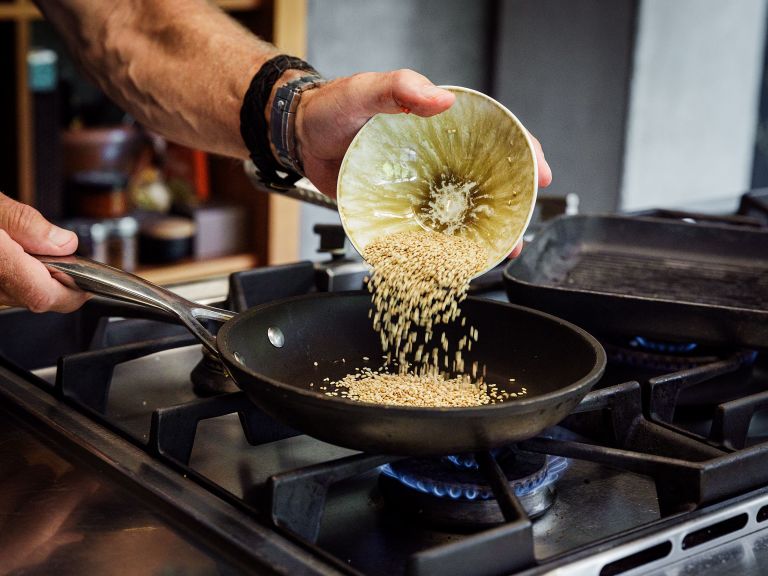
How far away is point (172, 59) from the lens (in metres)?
1.22

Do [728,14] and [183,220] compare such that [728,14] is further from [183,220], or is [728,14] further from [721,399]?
[721,399]

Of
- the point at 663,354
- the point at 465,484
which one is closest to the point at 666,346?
the point at 663,354

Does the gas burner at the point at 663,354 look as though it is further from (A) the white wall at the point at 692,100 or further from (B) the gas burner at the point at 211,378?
(A) the white wall at the point at 692,100

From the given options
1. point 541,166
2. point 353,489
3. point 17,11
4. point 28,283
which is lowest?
point 353,489

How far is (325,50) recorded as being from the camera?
8.32 ft

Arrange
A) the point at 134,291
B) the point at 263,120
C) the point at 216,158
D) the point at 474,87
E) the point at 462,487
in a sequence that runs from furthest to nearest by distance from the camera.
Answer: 1. the point at 474,87
2. the point at 216,158
3. the point at 263,120
4. the point at 134,291
5. the point at 462,487

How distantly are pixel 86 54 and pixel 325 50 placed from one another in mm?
1278

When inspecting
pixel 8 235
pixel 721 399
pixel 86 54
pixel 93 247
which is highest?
pixel 86 54

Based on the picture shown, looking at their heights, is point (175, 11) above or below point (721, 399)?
above

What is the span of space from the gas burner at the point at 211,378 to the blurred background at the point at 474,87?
107cm

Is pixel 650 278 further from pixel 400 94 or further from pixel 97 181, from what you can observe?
pixel 97 181

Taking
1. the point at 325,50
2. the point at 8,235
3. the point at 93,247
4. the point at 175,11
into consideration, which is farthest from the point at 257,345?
the point at 325,50

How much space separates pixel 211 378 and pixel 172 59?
0.49 m

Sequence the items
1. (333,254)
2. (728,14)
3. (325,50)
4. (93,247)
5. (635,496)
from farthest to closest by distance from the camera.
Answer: (728,14) < (325,50) < (93,247) < (333,254) < (635,496)
